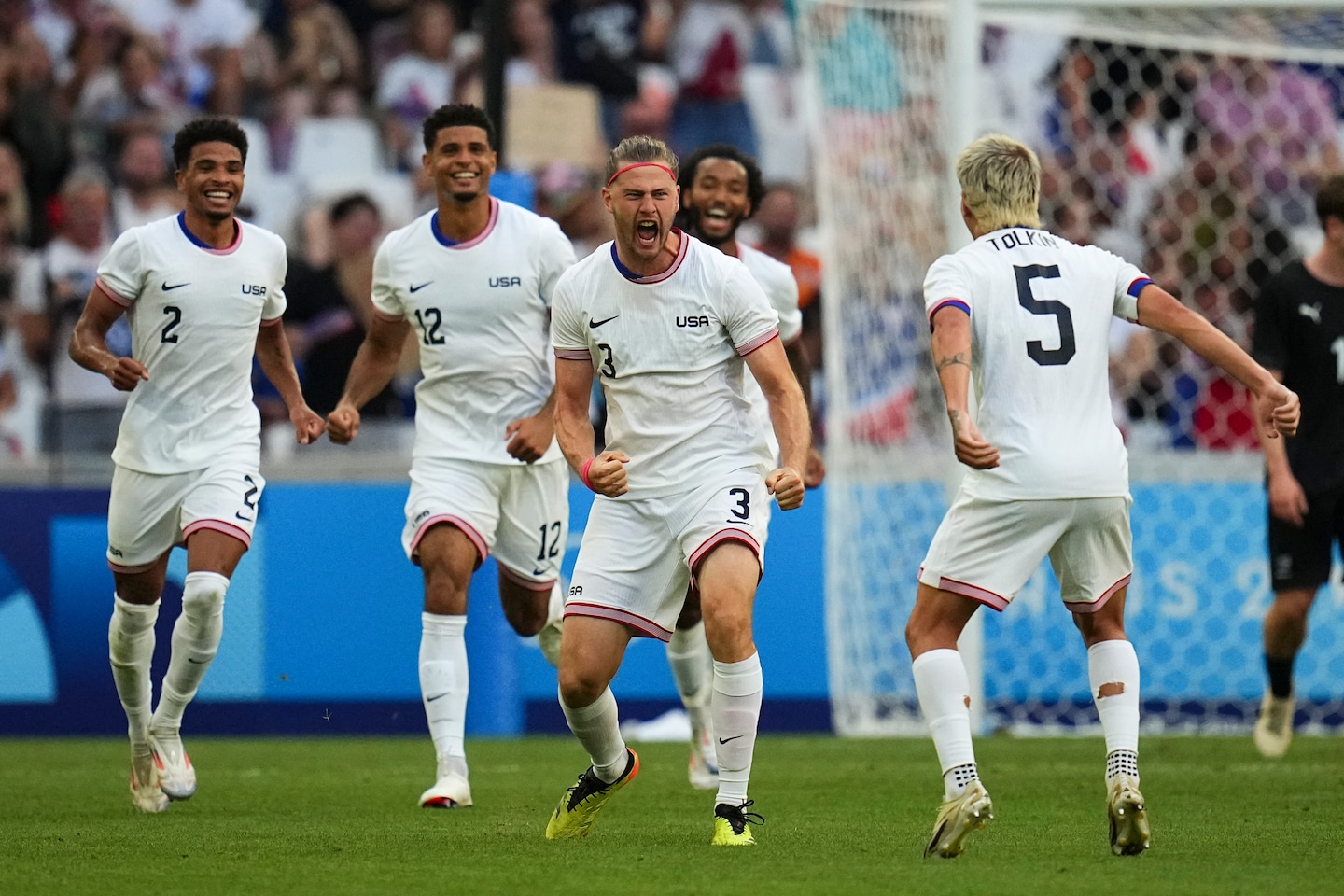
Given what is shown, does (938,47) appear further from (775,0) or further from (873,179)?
(775,0)

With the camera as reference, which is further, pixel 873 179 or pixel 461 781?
pixel 873 179

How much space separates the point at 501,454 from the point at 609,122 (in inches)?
341

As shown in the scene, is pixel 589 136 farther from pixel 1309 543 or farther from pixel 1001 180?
pixel 1001 180

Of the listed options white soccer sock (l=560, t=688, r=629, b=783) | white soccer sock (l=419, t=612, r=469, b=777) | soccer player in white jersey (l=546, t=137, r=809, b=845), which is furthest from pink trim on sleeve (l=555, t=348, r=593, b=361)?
white soccer sock (l=419, t=612, r=469, b=777)

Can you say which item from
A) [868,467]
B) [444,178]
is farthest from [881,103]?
[444,178]

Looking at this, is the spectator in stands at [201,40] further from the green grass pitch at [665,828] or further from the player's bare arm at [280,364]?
the player's bare arm at [280,364]

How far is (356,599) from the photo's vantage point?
11.1 m

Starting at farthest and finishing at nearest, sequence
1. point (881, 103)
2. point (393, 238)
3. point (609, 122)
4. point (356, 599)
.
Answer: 1. point (609, 122)
2. point (881, 103)
3. point (356, 599)
4. point (393, 238)

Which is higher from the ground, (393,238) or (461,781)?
(393,238)

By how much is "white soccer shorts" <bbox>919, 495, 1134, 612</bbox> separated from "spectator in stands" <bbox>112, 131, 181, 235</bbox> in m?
9.99

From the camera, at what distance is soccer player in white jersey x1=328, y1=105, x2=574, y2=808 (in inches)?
292

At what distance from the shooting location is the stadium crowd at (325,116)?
44.9 ft

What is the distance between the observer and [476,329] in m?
7.59

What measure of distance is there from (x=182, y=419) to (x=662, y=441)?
243cm
